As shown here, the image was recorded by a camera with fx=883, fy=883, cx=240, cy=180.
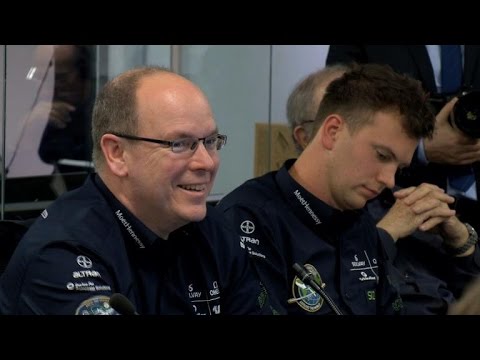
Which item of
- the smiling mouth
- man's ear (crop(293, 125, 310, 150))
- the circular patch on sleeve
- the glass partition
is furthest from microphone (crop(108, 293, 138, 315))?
the glass partition

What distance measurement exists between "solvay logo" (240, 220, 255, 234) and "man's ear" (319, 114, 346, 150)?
1.18ft

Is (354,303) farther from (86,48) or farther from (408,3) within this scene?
(86,48)

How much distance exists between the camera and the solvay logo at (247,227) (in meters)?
2.49

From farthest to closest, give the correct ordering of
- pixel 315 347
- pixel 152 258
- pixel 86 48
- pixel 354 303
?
pixel 86 48 < pixel 354 303 < pixel 152 258 < pixel 315 347

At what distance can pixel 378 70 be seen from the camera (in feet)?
9.14

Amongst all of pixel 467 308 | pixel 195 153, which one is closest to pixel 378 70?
pixel 195 153

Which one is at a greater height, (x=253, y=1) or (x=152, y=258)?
(x=253, y=1)

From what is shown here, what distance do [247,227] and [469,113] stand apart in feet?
4.37

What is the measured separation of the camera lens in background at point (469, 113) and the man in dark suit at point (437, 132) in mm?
31

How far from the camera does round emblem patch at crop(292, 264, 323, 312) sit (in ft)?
7.96

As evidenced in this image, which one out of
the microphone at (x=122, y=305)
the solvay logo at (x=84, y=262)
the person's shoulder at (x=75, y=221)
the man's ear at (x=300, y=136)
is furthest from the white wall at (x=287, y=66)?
the microphone at (x=122, y=305)

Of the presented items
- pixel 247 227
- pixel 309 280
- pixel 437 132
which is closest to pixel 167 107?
pixel 247 227

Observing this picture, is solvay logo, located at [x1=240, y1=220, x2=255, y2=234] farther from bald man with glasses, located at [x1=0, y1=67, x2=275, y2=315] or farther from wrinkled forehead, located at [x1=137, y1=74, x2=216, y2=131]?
wrinkled forehead, located at [x1=137, y1=74, x2=216, y2=131]

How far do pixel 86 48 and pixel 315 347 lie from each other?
3.73 m
